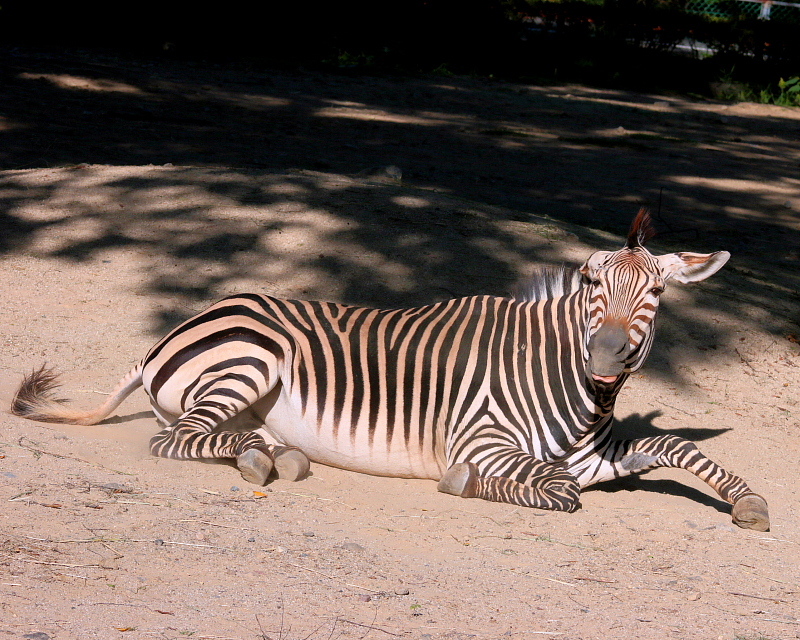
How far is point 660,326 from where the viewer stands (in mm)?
6746

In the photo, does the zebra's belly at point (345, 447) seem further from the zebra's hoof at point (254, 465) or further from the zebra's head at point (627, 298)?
the zebra's head at point (627, 298)

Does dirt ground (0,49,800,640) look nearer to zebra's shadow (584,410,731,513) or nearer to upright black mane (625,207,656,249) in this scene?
zebra's shadow (584,410,731,513)

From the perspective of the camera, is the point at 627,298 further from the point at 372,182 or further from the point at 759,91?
the point at 759,91

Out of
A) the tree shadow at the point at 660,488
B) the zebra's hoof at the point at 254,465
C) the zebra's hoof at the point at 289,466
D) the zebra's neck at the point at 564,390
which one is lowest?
the tree shadow at the point at 660,488

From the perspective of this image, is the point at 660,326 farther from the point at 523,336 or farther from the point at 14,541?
the point at 14,541

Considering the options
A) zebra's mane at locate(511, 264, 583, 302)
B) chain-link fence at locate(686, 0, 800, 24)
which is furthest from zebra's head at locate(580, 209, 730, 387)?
chain-link fence at locate(686, 0, 800, 24)

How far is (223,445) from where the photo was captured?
423 cm

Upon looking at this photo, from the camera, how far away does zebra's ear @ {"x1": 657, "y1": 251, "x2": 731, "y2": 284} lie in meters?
4.23

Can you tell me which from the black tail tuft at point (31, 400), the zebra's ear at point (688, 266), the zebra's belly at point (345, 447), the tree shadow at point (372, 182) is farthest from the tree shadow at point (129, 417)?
the zebra's ear at point (688, 266)

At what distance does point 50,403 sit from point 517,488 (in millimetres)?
2431

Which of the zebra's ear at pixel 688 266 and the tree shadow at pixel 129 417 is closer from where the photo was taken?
the zebra's ear at pixel 688 266

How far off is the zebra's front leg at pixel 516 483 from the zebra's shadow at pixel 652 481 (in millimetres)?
572

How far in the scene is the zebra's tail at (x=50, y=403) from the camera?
15.2 ft

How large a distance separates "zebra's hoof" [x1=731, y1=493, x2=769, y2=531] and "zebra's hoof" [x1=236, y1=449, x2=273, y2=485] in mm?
2187
